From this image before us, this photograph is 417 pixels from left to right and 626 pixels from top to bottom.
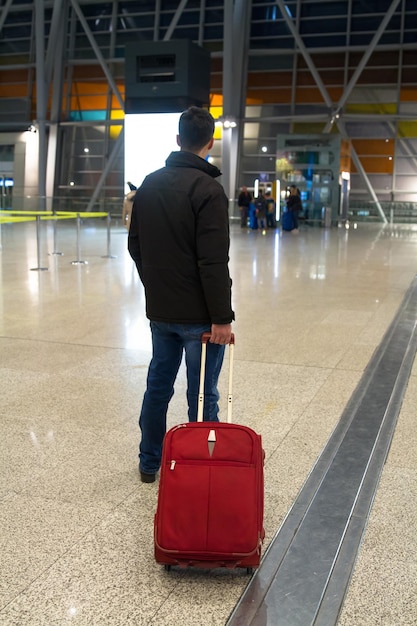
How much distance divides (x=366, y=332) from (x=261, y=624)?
5.42 metres

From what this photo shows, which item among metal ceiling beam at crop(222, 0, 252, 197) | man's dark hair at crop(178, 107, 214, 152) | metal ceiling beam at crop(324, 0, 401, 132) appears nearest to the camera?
man's dark hair at crop(178, 107, 214, 152)

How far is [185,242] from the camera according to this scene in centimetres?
324

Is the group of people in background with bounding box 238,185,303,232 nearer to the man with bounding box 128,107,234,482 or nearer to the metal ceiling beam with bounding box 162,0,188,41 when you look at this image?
the metal ceiling beam with bounding box 162,0,188,41

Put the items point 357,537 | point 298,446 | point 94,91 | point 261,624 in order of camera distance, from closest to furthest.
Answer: point 261,624
point 357,537
point 298,446
point 94,91

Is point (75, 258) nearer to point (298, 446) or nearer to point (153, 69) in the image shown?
point (153, 69)

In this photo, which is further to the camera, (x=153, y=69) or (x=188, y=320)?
(x=153, y=69)

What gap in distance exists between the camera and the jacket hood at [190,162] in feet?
Answer: 10.6

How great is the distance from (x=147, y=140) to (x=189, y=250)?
20233 mm

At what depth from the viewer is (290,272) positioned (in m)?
13.0

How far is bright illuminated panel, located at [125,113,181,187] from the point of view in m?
22.3

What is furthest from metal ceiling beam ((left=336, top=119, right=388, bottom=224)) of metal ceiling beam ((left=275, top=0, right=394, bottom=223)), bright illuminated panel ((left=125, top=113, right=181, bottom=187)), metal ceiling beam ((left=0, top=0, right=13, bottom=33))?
metal ceiling beam ((left=0, top=0, right=13, bottom=33))

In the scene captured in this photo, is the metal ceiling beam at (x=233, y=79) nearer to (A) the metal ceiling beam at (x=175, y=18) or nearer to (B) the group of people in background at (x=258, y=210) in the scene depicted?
(A) the metal ceiling beam at (x=175, y=18)

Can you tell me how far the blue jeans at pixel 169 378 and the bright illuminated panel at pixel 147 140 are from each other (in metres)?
19.0

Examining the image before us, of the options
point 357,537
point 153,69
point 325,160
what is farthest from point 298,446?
point 325,160
